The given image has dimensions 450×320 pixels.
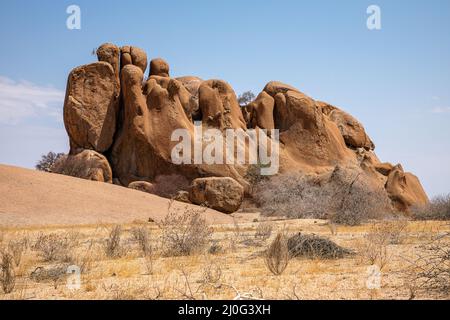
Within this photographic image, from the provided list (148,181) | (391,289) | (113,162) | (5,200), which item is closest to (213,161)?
(148,181)

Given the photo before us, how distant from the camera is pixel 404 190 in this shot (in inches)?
1313

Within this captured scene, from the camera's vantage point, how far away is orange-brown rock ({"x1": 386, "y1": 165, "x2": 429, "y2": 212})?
1277 inches

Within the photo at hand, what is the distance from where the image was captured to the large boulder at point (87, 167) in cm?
3347

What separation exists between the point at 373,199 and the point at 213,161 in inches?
509

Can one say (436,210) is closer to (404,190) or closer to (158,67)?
(404,190)

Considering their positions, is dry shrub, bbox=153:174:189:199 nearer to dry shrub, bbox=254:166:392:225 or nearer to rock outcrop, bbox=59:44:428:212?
rock outcrop, bbox=59:44:428:212

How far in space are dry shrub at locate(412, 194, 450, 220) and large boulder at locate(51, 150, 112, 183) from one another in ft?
63.6

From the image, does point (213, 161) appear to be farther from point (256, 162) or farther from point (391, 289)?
point (391, 289)

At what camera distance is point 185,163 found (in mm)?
33812

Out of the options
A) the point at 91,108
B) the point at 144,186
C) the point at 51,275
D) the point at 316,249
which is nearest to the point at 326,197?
the point at 144,186

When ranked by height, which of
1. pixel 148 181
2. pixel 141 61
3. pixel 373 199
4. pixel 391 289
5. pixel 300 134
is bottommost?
pixel 391 289

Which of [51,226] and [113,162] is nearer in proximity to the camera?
[51,226]

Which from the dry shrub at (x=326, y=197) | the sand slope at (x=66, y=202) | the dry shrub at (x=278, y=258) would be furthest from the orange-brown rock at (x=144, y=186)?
the dry shrub at (x=278, y=258)

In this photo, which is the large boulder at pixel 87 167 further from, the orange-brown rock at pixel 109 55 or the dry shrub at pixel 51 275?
the dry shrub at pixel 51 275
